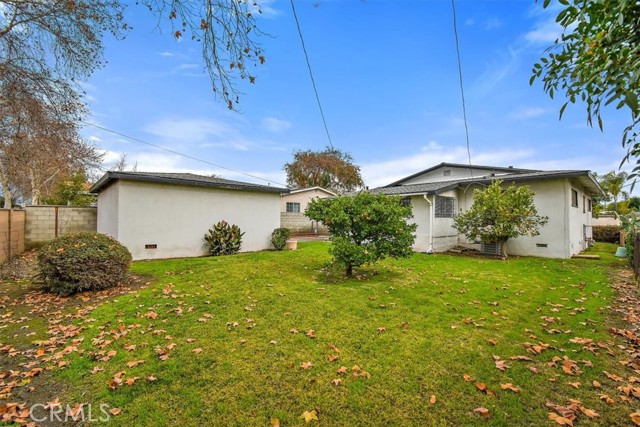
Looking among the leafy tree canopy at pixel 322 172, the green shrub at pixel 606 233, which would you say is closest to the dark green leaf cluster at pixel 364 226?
the green shrub at pixel 606 233

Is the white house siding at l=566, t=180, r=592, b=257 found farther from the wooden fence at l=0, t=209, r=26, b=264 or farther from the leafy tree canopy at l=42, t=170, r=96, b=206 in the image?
the leafy tree canopy at l=42, t=170, r=96, b=206

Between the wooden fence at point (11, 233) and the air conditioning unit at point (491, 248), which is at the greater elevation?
the wooden fence at point (11, 233)

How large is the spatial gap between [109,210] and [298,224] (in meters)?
14.7

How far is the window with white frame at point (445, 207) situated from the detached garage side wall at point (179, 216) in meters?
8.16

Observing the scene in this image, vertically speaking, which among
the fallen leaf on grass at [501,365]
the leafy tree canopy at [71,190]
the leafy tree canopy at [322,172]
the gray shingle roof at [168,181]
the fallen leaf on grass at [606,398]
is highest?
the leafy tree canopy at [322,172]

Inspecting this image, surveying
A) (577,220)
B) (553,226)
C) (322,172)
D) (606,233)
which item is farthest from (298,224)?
(606,233)

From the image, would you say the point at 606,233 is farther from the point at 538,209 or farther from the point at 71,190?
the point at 71,190

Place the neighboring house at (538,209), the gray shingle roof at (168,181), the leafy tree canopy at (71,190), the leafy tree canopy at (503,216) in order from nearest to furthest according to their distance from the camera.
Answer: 1. the gray shingle roof at (168,181)
2. the leafy tree canopy at (503,216)
3. the neighboring house at (538,209)
4. the leafy tree canopy at (71,190)

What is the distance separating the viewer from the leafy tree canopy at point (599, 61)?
4.94ft

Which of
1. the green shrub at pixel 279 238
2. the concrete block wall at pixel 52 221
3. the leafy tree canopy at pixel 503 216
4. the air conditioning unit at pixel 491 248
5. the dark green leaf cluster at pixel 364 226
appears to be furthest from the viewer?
the green shrub at pixel 279 238

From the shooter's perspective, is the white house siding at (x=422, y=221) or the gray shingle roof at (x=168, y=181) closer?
the gray shingle roof at (x=168, y=181)

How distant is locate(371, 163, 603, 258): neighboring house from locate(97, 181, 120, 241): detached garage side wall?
1110 centimetres

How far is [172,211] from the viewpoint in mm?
10859

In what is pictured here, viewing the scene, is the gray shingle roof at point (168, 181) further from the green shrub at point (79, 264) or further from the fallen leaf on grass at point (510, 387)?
the fallen leaf on grass at point (510, 387)
